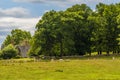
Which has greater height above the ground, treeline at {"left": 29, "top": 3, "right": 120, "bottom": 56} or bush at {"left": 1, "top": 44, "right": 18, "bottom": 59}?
treeline at {"left": 29, "top": 3, "right": 120, "bottom": 56}

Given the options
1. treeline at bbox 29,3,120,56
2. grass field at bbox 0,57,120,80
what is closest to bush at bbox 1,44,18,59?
treeline at bbox 29,3,120,56

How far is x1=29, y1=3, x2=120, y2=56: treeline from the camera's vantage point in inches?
4134

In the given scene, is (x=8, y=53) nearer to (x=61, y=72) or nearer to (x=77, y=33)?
(x=77, y=33)

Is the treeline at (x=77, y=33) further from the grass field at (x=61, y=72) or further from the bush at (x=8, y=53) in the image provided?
the grass field at (x=61, y=72)

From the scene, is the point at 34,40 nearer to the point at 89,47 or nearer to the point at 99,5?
the point at 89,47

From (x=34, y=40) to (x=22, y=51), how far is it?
6445cm

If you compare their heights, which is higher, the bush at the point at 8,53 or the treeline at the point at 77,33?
the treeline at the point at 77,33

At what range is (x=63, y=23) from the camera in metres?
107

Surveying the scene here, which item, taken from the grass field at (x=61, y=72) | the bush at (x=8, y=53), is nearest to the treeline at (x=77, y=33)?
the bush at (x=8, y=53)

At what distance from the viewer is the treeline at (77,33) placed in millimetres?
105000

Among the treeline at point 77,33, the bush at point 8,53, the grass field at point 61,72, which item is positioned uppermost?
the treeline at point 77,33

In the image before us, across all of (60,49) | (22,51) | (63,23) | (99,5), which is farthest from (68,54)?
(22,51)

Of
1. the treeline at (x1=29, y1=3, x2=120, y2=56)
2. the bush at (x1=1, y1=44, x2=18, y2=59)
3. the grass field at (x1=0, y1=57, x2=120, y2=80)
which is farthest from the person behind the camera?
the bush at (x1=1, y1=44, x2=18, y2=59)

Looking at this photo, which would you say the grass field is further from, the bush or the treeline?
the bush
